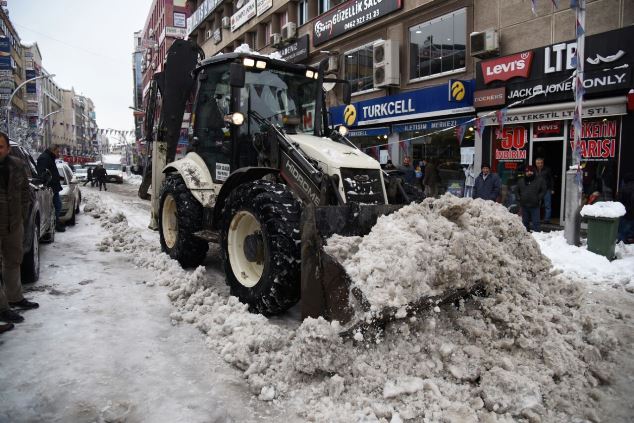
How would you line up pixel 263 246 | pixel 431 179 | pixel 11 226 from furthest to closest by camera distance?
pixel 431 179 → pixel 11 226 → pixel 263 246

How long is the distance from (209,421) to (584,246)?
784 cm

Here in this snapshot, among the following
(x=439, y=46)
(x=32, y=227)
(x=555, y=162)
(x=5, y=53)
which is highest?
(x=5, y=53)

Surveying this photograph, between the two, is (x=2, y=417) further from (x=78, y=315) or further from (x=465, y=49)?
(x=465, y=49)

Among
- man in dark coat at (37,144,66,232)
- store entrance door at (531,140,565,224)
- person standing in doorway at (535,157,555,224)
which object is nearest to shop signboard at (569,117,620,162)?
store entrance door at (531,140,565,224)

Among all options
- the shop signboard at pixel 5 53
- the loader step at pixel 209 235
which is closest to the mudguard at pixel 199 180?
the loader step at pixel 209 235

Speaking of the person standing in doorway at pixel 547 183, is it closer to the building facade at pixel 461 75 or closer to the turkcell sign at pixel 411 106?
the building facade at pixel 461 75

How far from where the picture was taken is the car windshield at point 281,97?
583 cm

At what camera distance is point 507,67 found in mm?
12352

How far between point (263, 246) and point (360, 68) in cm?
1562

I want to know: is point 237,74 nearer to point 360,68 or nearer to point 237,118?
point 237,118

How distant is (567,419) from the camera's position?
9.90ft

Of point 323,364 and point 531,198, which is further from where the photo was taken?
point 531,198

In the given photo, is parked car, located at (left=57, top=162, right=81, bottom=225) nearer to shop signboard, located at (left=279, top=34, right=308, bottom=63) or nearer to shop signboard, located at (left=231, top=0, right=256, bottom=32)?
shop signboard, located at (left=279, top=34, right=308, bottom=63)

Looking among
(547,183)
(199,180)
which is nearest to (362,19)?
(547,183)
